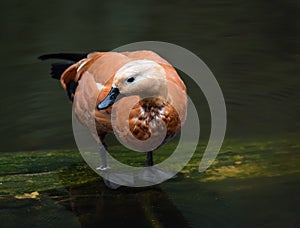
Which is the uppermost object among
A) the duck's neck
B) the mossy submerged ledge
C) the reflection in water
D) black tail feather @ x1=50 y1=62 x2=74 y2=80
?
the duck's neck

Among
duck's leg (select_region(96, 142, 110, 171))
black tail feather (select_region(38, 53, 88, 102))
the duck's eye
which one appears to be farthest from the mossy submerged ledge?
the duck's eye

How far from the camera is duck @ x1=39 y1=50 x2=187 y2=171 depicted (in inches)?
144

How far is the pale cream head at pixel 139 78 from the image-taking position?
11.9 feet

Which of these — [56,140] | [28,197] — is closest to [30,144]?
[56,140]

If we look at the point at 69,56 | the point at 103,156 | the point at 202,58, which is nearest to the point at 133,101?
the point at 103,156

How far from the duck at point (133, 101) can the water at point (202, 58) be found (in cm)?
36

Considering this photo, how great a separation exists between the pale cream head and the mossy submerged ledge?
0.66 meters

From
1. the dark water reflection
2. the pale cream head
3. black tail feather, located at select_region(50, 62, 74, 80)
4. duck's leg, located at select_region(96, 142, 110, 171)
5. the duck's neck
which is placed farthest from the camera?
the dark water reflection

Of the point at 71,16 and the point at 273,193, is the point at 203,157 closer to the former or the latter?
the point at 273,193

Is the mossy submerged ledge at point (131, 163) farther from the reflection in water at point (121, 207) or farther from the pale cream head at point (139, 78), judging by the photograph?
the pale cream head at point (139, 78)

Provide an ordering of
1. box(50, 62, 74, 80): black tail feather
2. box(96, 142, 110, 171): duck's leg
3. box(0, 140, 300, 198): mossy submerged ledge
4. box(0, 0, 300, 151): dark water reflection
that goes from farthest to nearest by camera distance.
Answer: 1. box(0, 0, 300, 151): dark water reflection
2. box(50, 62, 74, 80): black tail feather
3. box(96, 142, 110, 171): duck's leg
4. box(0, 140, 300, 198): mossy submerged ledge

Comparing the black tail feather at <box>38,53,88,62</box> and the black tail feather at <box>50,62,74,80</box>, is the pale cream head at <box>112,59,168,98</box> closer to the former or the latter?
the black tail feather at <box>38,53,88,62</box>

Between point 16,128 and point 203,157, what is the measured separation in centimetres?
152

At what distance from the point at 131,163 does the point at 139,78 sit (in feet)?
2.57
